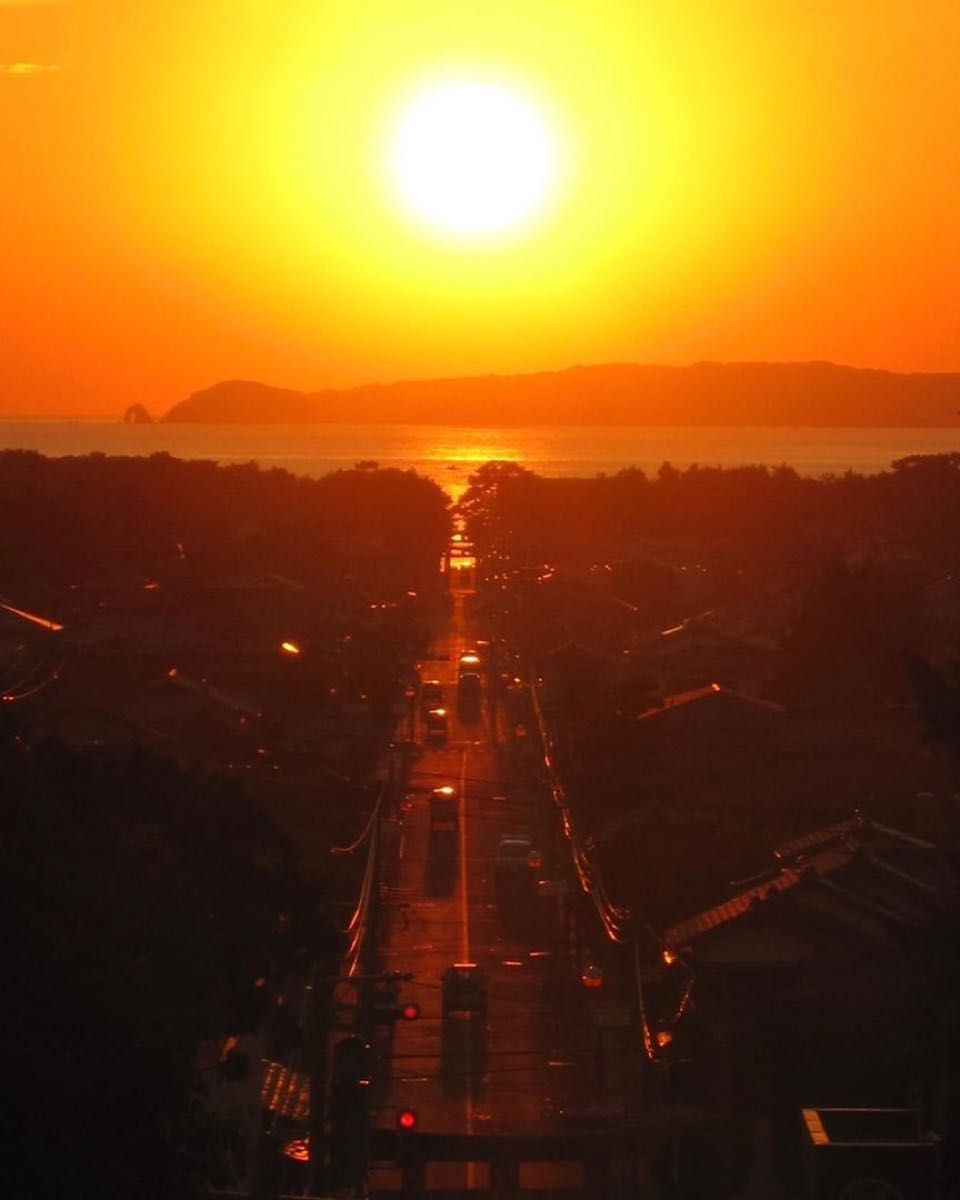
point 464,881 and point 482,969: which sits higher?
point 482,969

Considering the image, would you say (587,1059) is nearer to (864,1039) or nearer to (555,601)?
(864,1039)

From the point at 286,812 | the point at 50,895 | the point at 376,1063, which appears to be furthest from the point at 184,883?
the point at 286,812

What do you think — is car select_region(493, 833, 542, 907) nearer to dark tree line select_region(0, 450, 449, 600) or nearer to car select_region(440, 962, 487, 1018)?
car select_region(440, 962, 487, 1018)

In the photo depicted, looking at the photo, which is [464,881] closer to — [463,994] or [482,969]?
[482,969]

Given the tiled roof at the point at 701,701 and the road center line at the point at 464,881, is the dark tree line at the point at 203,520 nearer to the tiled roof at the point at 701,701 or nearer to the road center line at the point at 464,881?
the road center line at the point at 464,881

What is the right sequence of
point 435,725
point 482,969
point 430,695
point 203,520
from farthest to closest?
point 203,520, point 430,695, point 435,725, point 482,969

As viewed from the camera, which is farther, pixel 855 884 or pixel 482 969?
pixel 482 969

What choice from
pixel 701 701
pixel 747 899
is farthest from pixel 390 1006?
pixel 701 701

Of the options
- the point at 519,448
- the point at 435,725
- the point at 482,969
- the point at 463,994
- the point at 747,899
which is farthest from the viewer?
the point at 519,448

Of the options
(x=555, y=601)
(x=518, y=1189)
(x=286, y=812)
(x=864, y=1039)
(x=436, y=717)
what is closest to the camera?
(x=518, y=1189)
